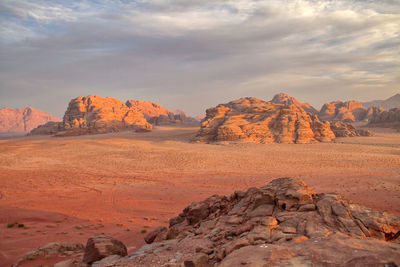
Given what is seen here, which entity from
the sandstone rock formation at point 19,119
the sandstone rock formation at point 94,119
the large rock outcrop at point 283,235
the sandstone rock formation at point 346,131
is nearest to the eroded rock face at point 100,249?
the large rock outcrop at point 283,235

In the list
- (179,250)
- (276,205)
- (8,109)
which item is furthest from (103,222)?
(8,109)

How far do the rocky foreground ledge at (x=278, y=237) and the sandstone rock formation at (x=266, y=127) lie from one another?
27220 mm

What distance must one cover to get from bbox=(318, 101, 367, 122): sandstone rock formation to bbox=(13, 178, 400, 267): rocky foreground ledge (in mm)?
88033

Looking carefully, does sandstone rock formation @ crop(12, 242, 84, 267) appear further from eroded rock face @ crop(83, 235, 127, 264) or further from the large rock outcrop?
the large rock outcrop

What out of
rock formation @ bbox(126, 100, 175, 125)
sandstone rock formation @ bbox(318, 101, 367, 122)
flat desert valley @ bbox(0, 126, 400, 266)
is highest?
rock formation @ bbox(126, 100, 175, 125)

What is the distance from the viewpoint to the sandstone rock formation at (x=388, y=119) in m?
56.7

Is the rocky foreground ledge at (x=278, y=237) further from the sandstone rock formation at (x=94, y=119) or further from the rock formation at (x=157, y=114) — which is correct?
the rock formation at (x=157, y=114)

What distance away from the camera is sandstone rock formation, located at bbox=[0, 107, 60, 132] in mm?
147750

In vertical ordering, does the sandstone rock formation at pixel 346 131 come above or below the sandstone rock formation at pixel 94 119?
below

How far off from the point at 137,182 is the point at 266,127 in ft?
77.4

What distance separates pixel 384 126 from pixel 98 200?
214ft

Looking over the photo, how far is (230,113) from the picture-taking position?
135 ft

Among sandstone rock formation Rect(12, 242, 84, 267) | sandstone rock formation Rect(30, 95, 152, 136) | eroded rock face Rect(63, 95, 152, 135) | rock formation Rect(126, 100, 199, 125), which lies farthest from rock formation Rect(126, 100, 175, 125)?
sandstone rock formation Rect(12, 242, 84, 267)

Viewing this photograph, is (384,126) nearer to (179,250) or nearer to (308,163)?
(308,163)
